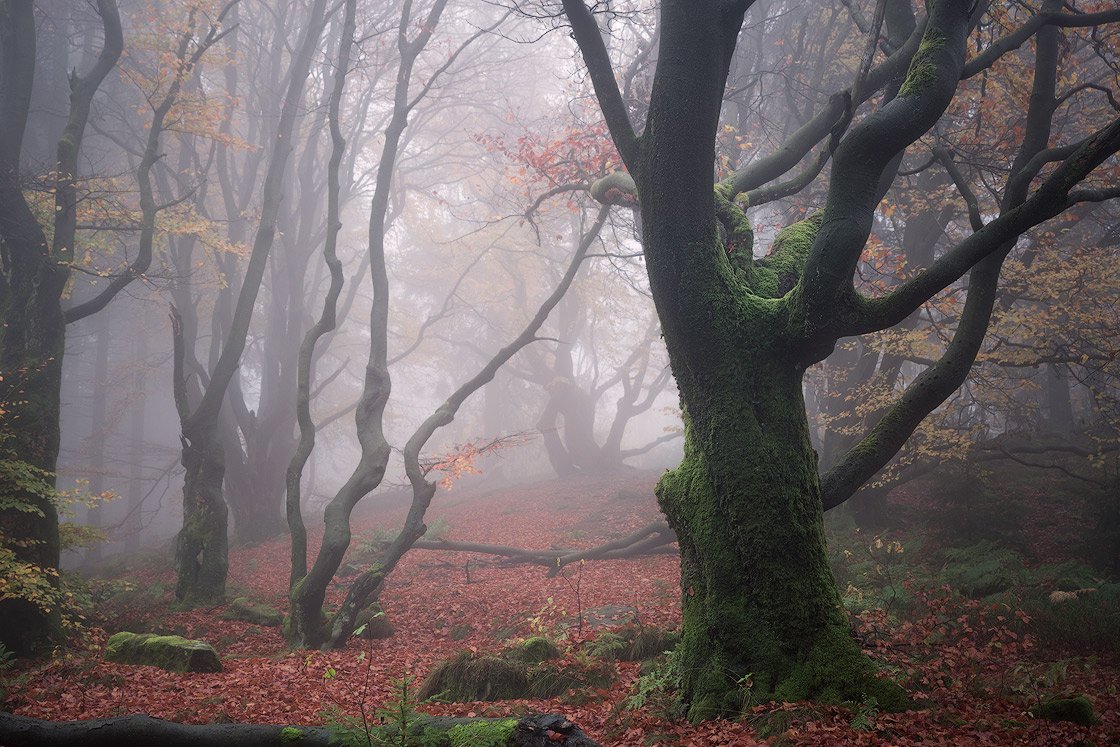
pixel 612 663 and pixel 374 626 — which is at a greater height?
pixel 612 663

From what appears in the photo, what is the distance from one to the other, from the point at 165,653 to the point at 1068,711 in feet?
27.4

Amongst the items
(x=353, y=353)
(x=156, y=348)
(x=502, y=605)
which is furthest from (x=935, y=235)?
(x=156, y=348)

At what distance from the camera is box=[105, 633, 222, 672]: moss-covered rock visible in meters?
6.98

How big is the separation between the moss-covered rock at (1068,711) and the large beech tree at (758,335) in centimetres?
101

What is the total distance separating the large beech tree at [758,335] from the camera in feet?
14.1

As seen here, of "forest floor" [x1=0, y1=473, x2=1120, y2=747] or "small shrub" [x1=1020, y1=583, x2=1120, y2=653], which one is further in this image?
"small shrub" [x1=1020, y1=583, x2=1120, y2=653]

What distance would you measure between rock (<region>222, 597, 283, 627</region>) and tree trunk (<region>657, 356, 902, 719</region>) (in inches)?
306

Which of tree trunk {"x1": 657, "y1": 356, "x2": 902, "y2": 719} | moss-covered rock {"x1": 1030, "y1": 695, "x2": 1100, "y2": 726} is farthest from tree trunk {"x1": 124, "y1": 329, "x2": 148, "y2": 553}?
moss-covered rock {"x1": 1030, "y1": 695, "x2": 1100, "y2": 726}

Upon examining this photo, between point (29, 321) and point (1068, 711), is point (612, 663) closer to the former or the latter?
point (1068, 711)

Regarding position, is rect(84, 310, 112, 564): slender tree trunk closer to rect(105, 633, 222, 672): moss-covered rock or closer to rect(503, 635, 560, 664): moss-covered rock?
rect(105, 633, 222, 672): moss-covered rock

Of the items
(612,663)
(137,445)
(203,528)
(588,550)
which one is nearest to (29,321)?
(203,528)

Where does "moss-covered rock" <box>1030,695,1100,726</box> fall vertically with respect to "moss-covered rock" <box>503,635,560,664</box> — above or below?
above

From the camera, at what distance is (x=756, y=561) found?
4.46 m

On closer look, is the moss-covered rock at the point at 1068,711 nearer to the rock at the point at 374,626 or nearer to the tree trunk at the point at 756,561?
the tree trunk at the point at 756,561
